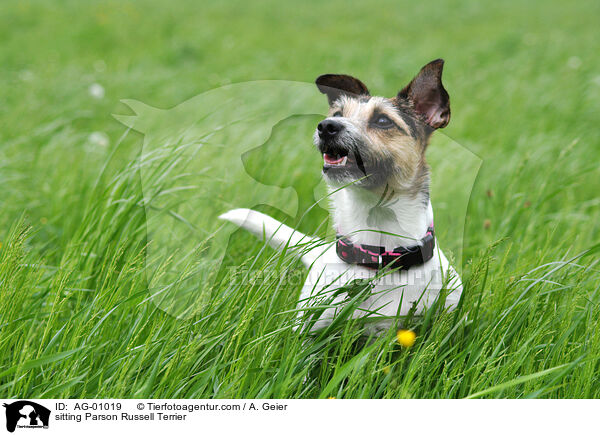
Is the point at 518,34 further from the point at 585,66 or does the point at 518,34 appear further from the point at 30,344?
the point at 30,344

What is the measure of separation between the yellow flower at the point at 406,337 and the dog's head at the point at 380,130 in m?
0.54

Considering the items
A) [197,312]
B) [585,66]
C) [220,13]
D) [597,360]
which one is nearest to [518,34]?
[585,66]

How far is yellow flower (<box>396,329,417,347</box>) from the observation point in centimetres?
204

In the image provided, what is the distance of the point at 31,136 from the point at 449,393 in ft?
15.0

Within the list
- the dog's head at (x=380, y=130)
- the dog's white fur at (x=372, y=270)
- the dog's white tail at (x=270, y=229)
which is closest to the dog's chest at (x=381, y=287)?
the dog's white fur at (x=372, y=270)

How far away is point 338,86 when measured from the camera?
2.03m

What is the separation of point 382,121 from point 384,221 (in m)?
0.38

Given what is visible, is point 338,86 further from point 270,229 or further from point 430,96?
point 270,229

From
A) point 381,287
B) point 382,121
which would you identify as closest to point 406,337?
point 381,287

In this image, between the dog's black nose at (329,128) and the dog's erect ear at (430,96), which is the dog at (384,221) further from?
the dog's black nose at (329,128)

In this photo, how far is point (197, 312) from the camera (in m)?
2.17
